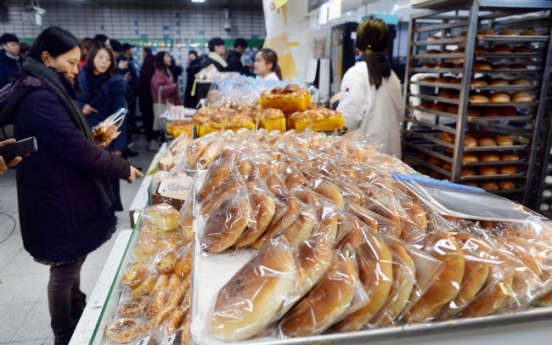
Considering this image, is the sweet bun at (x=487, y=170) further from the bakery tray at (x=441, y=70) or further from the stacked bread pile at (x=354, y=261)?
the stacked bread pile at (x=354, y=261)

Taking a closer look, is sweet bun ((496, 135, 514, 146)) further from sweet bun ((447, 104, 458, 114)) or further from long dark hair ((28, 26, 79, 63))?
long dark hair ((28, 26, 79, 63))

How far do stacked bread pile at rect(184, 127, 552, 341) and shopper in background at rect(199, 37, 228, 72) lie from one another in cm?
625

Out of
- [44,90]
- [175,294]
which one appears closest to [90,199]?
[44,90]

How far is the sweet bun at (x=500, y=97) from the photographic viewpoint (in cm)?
302

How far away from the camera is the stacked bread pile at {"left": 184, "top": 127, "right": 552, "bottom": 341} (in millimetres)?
769

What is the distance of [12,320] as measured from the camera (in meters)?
2.85

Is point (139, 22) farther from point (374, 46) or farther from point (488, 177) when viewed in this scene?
point (488, 177)

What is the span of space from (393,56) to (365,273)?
6.80 meters

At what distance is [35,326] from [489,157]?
3.68m

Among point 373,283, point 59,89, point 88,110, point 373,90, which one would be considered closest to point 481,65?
point 373,90

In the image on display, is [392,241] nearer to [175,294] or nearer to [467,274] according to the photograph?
[467,274]

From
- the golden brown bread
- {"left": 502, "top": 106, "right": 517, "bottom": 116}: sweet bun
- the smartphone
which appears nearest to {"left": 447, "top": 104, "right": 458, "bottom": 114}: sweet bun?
{"left": 502, "top": 106, "right": 517, "bottom": 116}: sweet bun

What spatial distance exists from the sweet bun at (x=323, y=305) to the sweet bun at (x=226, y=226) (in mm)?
277

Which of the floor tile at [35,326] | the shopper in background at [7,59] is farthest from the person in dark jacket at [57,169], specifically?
the shopper in background at [7,59]
